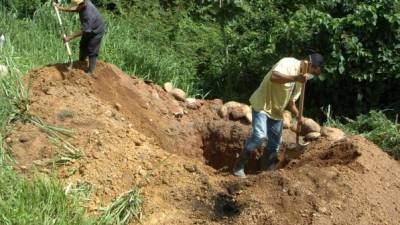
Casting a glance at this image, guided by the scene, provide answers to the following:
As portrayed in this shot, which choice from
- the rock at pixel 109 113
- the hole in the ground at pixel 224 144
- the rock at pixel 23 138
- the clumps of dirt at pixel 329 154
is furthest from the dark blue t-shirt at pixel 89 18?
the clumps of dirt at pixel 329 154

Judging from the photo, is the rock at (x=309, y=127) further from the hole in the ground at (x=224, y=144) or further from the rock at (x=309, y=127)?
the hole in the ground at (x=224, y=144)

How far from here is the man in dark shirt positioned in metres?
6.80

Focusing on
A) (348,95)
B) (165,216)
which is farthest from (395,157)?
(165,216)

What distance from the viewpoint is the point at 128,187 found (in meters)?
5.73

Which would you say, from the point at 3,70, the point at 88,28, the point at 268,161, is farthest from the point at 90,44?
the point at 268,161

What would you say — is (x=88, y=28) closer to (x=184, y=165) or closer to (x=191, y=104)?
(x=191, y=104)

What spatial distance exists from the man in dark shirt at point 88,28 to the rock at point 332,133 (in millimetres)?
2708

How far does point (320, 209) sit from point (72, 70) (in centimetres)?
338

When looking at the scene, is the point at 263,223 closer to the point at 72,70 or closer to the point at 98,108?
the point at 98,108

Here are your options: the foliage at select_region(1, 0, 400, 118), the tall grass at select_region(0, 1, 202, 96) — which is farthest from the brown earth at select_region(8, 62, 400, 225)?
the foliage at select_region(1, 0, 400, 118)

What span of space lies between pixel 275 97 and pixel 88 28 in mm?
2213

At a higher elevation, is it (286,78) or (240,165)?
(286,78)

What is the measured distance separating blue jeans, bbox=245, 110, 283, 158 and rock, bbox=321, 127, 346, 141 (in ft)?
2.21

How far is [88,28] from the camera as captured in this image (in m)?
6.87
